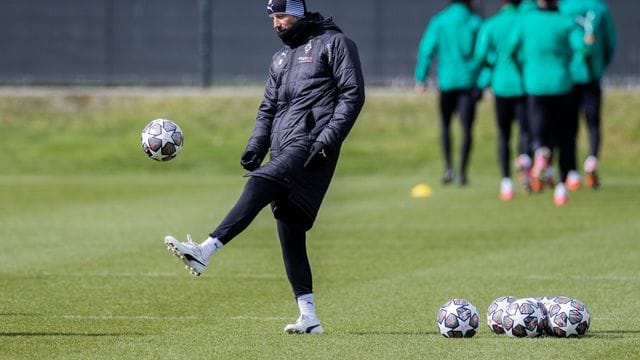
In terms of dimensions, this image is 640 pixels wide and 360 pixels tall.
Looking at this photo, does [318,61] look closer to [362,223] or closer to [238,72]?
[362,223]

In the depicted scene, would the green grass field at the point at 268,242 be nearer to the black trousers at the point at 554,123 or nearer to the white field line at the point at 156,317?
the white field line at the point at 156,317

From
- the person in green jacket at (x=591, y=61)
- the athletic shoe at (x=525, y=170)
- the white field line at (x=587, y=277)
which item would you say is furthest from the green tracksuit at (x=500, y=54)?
the white field line at (x=587, y=277)

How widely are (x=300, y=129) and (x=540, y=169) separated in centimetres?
1129

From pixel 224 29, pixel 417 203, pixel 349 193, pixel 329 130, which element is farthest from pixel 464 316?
pixel 224 29

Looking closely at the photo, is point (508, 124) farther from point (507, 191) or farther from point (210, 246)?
point (210, 246)

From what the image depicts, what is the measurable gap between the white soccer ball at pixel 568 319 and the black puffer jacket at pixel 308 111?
4.83 feet

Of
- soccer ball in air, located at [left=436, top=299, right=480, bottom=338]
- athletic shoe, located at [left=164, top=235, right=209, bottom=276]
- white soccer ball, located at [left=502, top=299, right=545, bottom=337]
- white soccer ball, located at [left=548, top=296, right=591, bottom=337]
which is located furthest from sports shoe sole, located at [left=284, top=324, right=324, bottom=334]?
white soccer ball, located at [left=548, top=296, right=591, bottom=337]

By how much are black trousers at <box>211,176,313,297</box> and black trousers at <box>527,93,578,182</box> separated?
1013cm

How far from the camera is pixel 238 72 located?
99.7ft

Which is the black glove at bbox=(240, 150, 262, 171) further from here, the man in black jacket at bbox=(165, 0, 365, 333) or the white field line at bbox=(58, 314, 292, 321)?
the white field line at bbox=(58, 314, 292, 321)

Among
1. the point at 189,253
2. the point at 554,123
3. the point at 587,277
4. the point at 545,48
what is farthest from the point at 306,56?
the point at 554,123

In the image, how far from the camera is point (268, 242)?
14.9 metres

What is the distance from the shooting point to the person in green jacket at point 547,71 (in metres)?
18.8

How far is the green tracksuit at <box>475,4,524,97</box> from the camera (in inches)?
780
